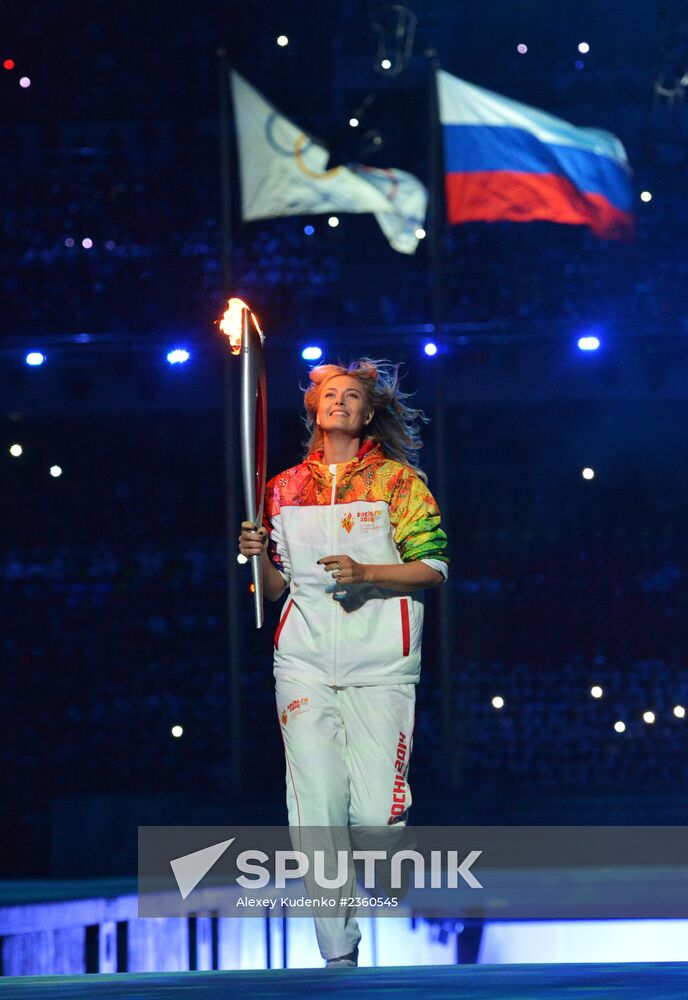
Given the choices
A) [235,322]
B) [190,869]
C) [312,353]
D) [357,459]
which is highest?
[312,353]

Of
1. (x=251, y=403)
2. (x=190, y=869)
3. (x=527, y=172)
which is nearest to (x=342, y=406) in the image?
(x=251, y=403)

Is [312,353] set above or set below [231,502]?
above

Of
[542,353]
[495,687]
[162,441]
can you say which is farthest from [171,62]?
[495,687]

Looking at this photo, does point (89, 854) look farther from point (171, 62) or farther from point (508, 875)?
point (171, 62)

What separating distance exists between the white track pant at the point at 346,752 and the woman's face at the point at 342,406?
70cm

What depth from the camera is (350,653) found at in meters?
3.72

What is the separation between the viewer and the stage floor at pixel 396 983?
7.58ft

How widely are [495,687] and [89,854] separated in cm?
448

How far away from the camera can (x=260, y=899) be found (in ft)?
15.3

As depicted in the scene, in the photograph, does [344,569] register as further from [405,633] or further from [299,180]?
[299,180]

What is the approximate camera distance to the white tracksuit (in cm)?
369

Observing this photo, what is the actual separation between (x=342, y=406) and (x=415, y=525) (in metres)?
0.39

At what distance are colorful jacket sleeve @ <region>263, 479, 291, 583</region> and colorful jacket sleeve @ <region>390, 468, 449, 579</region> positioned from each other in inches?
11.9

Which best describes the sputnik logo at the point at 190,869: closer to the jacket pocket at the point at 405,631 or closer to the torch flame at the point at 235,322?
the jacket pocket at the point at 405,631
